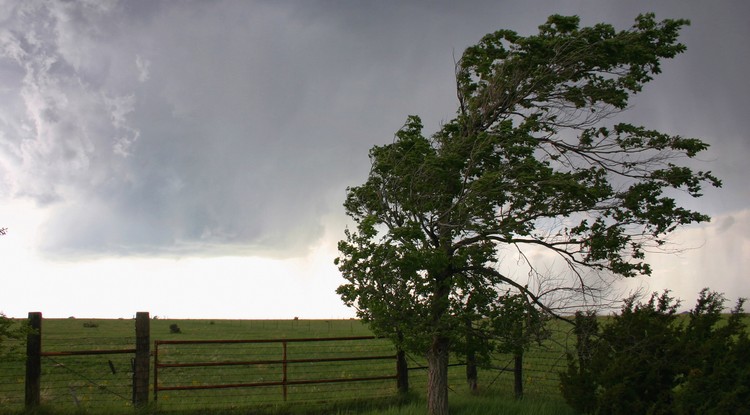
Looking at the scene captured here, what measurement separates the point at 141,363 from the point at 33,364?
238 centimetres

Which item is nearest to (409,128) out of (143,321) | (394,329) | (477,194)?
(477,194)

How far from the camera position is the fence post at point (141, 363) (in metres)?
13.8

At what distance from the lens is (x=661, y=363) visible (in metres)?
12.2

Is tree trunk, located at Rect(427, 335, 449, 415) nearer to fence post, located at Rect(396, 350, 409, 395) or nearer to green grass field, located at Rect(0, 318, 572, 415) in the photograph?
green grass field, located at Rect(0, 318, 572, 415)

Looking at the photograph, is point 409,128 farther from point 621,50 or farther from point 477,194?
point 621,50

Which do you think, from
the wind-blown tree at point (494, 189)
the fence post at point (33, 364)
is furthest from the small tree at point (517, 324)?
the fence post at point (33, 364)

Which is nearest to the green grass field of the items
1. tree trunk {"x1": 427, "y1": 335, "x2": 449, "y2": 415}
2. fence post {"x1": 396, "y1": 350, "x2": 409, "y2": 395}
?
fence post {"x1": 396, "y1": 350, "x2": 409, "y2": 395}

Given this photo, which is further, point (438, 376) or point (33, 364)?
point (438, 376)

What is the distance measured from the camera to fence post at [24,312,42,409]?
1297 centimetres

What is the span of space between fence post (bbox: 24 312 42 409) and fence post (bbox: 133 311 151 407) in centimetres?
209

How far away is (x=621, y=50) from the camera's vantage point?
13.8 metres

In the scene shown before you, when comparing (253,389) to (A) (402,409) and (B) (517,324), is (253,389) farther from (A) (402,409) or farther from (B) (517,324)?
(B) (517,324)

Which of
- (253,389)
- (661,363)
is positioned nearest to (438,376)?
(661,363)

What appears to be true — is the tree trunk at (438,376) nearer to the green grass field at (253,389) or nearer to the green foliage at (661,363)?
the green grass field at (253,389)
